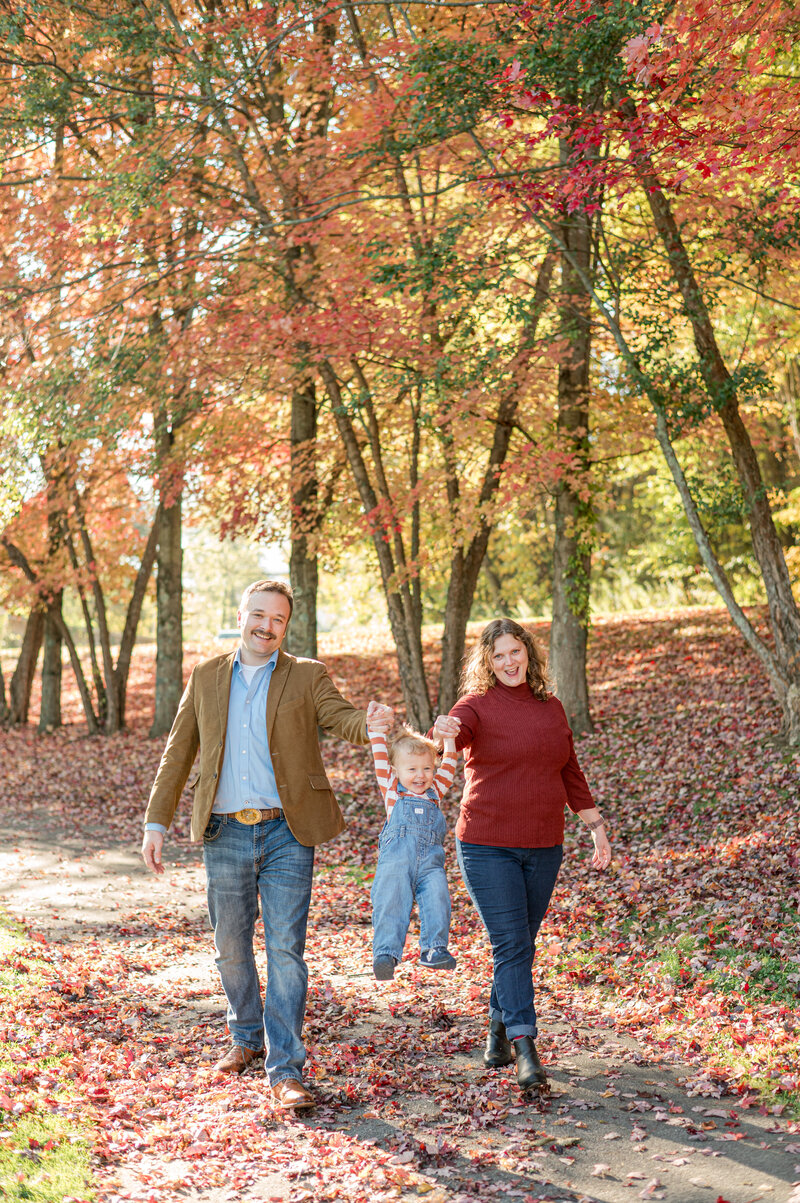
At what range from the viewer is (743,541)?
864 inches

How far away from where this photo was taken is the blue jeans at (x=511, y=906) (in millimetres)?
4641

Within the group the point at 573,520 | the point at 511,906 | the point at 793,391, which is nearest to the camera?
the point at 511,906

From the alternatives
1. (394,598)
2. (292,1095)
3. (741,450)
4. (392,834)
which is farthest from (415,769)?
(394,598)

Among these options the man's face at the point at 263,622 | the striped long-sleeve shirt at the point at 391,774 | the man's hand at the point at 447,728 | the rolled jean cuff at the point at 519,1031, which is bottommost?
the rolled jean cuff at the point at 519,1031

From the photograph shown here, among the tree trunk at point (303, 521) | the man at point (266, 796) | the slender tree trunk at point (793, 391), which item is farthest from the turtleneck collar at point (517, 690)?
the slender tree trunk at point (793, 391)

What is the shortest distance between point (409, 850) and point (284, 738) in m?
0.74

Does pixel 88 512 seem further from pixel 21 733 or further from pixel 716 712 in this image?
pixel 716 712

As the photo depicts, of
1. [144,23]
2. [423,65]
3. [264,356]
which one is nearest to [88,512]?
[264,356]

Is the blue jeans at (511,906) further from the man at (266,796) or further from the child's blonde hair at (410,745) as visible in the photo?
the man at (266,796)

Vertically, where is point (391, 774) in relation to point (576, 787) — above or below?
above

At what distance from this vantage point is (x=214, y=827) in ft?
15.8

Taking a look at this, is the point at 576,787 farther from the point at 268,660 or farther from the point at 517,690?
the point at 268,660

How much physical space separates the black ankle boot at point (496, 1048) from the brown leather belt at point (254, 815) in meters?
1.44

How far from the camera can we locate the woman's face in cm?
483
